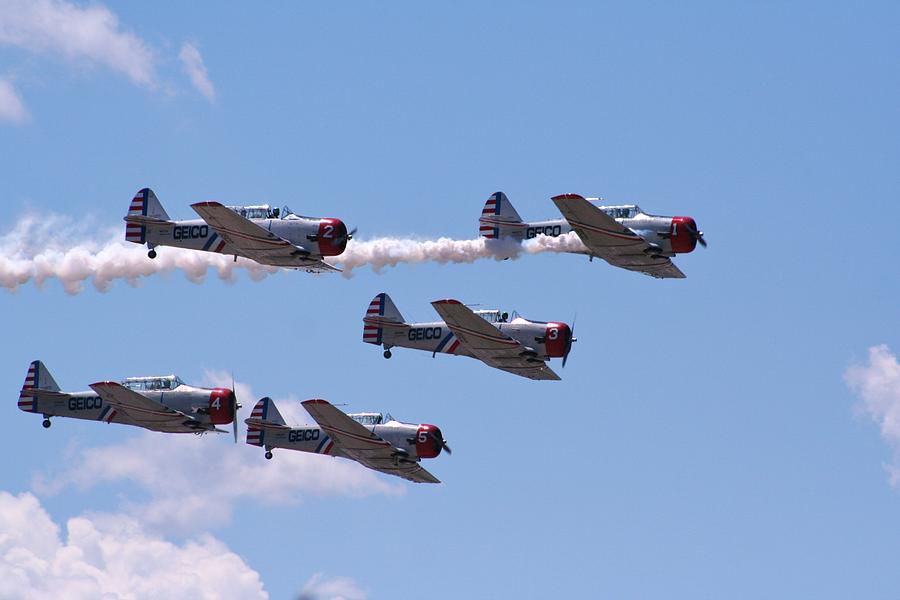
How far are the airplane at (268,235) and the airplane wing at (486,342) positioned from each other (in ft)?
17.5

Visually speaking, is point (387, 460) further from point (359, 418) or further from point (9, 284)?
point (9, 284)

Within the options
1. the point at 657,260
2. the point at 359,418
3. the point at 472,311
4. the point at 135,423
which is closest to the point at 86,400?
the point at 135,423

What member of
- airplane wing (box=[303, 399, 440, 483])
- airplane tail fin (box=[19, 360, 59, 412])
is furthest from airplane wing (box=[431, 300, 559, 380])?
airplane tail fin (box=[19, 360, 59, 412])

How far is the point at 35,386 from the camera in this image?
322ft

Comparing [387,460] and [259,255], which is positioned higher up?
[259,255]

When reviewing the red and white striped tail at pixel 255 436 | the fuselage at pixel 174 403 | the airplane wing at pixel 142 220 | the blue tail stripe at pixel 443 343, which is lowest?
the red and white striped tail at pixel 255 436

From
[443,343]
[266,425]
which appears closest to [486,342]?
[443,343]

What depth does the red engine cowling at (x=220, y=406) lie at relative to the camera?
9338 centimetres

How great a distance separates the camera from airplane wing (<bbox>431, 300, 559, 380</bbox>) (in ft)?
291

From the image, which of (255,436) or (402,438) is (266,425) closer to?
(255,436)

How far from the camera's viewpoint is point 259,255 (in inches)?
3519

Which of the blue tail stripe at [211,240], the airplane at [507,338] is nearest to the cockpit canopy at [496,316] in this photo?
the airplane at [507,338]

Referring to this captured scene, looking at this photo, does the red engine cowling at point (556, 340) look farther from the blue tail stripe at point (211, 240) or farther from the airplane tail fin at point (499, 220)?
the blue tail stripe at point (211, 240)

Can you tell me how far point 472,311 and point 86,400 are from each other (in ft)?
64.6
